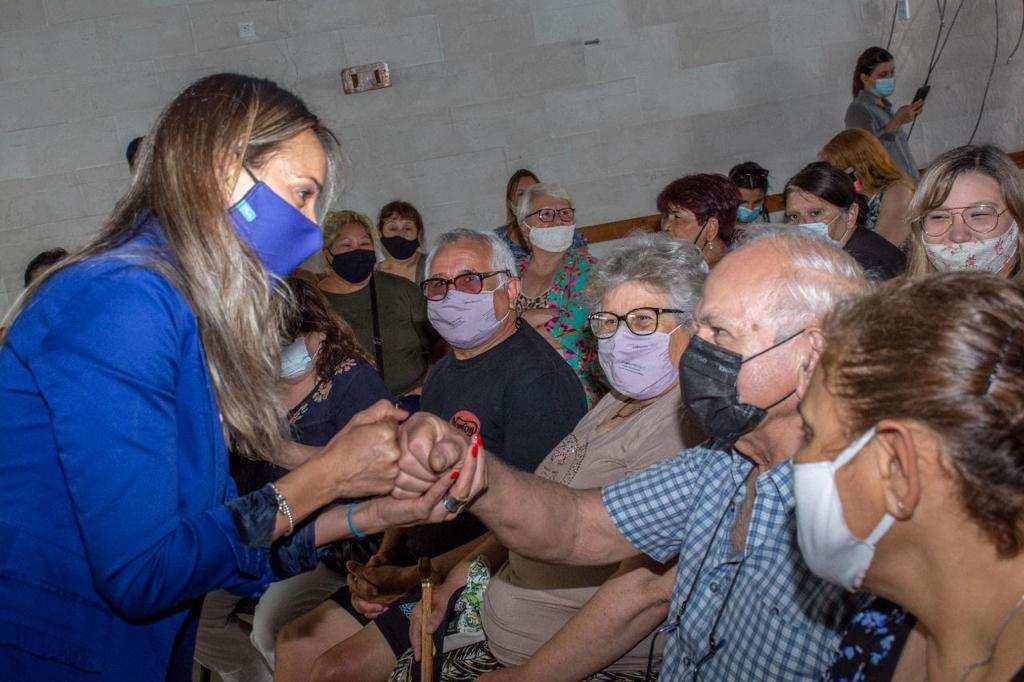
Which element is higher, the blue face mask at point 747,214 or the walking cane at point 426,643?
the blue face mask at point 747,214

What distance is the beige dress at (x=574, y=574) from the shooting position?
2.19 m

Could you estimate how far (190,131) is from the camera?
1455 mm

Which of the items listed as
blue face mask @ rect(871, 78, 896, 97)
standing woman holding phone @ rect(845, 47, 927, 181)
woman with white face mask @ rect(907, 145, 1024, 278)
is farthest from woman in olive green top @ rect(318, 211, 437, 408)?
blue face mask @ rect(871, 78, 896, 97)

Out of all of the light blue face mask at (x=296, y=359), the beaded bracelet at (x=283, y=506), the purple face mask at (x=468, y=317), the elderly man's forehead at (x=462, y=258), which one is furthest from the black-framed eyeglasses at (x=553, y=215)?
the beaded bracelet at (x=283, y=506)

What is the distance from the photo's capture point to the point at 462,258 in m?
3.14

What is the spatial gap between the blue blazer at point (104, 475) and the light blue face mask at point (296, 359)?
1367 millimetres

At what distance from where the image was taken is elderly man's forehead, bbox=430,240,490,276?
3125mm

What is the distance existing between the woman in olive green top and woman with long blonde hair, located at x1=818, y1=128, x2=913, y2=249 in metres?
2.19

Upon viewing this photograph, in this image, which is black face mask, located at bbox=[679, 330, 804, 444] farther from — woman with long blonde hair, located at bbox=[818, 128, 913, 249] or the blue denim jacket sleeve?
woman with long blonde hair, located at bbox=[818, 128, 913, 249]

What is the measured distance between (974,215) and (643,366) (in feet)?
3.49

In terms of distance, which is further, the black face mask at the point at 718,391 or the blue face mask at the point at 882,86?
the blue face mask at the point at 882,86

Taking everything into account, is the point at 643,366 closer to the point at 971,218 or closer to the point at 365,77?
the point at 971,218

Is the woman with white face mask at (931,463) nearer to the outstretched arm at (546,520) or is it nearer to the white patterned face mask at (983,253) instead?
the outstretched arm at (546,520)

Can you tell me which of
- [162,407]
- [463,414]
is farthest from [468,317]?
[162,407]
